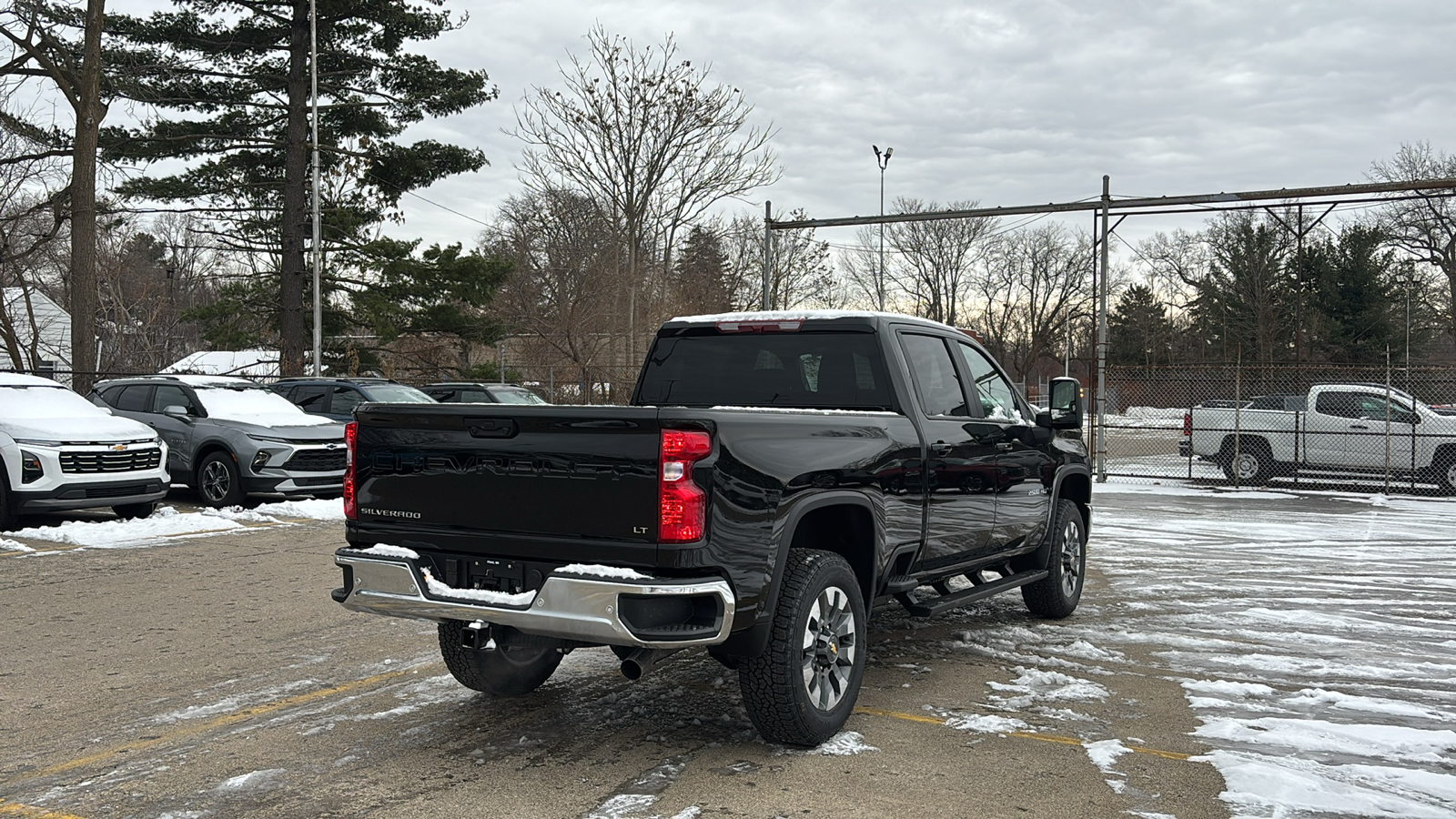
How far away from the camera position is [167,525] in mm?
12695

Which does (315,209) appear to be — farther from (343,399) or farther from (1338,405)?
(1338,405)

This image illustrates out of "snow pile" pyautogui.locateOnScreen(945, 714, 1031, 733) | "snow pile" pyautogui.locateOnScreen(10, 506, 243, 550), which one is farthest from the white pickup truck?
"snow pile" pyautogui.locateOnScreen(10, 506, 243, 550)

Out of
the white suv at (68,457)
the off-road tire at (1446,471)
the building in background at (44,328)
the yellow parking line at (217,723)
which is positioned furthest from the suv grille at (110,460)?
the building in background at (44,328)

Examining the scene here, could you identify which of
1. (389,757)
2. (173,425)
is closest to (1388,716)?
(389,757)

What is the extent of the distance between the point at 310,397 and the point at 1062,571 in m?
13.8

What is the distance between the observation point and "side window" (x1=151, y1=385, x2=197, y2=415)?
51.8 feet

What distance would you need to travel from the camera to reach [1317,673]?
249 inches

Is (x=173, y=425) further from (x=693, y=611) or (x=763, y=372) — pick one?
(x=693, y=611)

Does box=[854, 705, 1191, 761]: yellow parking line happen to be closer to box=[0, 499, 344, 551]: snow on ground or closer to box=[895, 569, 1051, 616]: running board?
box=[895, 569, 1051, 616]: running board

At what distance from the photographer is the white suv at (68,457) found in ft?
38.9

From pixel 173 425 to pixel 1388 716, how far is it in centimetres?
1485

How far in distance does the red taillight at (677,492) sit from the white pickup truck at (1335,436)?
16458 millimetres

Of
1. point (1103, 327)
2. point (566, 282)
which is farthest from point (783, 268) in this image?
point (1103, 327)

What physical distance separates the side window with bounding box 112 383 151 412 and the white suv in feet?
7.53
